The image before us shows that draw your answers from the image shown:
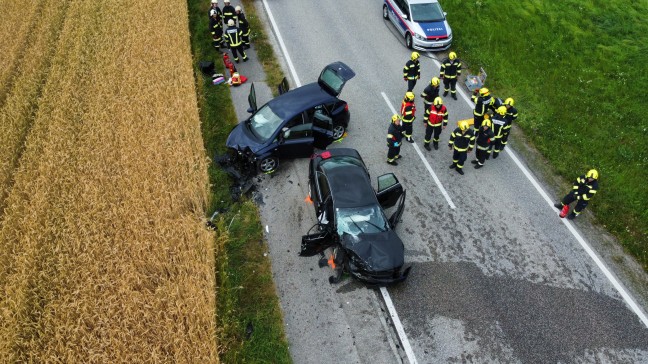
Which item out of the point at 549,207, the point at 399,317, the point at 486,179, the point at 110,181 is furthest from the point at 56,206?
the point at 549,207

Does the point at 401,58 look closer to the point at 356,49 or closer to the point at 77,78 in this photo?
the point at 356,49

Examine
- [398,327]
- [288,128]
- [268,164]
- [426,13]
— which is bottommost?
[398,327]

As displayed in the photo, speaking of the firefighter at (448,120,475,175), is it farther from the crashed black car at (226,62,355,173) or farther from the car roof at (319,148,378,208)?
the crashed black car at (226,62,355,173)

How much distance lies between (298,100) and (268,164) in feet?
6.76

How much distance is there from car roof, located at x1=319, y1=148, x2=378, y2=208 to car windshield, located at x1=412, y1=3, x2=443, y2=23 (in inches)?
355

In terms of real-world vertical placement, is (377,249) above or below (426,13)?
below

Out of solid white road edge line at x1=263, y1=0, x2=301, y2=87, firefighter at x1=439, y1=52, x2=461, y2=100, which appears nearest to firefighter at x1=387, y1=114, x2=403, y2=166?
firefighter at x1=439, y1=52, x2=461, y2=100

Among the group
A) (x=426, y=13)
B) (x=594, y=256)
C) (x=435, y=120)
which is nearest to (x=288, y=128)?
(x=435, y=120)

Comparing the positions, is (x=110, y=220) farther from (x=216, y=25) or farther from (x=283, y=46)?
(x=283, y=46)

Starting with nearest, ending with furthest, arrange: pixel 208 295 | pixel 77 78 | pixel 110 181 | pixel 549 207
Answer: pixel 208 295 < pixel 110 181 < pixel 549 207 < pixel 77 78

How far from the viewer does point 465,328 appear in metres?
9.29

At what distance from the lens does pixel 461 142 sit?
12000 mm

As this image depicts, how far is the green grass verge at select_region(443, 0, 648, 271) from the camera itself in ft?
40.0

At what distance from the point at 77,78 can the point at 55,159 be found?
4.14 metres
